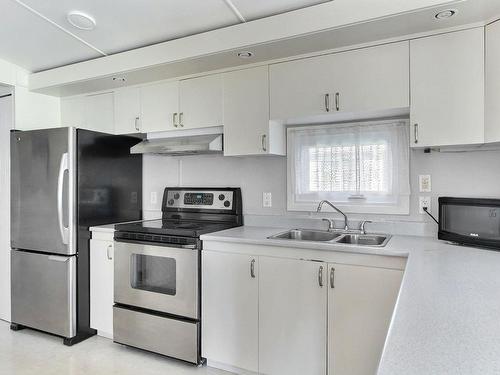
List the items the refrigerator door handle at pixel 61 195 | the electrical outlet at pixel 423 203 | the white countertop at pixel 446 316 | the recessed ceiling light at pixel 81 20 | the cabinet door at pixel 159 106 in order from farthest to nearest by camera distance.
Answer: the cabinet door at pixel 159 106, the refrigerator door handle at pixel 61 195, the recessed ceiling light at pixel 81 20, the electrical outlet at pixel 423 203, the white countertop at pixel 446 316

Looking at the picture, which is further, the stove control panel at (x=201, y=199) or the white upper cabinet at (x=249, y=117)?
the stove control panel at (x=201, y=199)

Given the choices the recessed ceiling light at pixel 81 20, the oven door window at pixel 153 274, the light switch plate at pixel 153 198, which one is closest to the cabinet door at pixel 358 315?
the oven door window at pixel 153 274

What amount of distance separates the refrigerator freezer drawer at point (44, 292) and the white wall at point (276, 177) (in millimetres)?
893

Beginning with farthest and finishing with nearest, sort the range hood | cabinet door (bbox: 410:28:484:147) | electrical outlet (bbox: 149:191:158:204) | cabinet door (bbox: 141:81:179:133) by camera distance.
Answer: electrical outlet (bbox: 149:191:158:204) < cabinet door (bbox: 141:81:179:133) < the range hood < cabinet door (bbox: 410:28:484:147)

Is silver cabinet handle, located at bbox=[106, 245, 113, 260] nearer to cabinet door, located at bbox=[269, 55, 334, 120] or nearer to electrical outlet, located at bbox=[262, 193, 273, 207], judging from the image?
electrical outlet, located at bbox=[262, 193, 273, 207]

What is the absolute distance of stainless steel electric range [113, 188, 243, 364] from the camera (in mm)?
2367

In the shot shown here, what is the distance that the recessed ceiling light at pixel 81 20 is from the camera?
240 centimetres

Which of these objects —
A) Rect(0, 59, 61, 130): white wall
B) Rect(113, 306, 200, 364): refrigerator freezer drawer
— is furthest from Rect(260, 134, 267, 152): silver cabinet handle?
Rect(0, 59, 61, 130): white wall

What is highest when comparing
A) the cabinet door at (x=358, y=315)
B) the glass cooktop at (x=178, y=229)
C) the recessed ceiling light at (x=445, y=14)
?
the recessed ceiling light at (x=445, y=14)

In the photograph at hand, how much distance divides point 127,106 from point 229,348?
2136 millimetres

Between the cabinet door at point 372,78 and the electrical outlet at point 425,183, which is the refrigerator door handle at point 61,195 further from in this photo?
the electrical outlet at point 425,183

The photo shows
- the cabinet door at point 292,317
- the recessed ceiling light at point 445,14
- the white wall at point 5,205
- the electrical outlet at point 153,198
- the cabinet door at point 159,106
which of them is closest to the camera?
the recessed ceiling light at point 445,14

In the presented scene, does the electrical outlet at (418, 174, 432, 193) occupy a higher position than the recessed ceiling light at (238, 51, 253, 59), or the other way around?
the recessed ceiling light at (238, 51, 253, 59)

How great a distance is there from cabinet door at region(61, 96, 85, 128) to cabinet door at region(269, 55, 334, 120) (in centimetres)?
197
